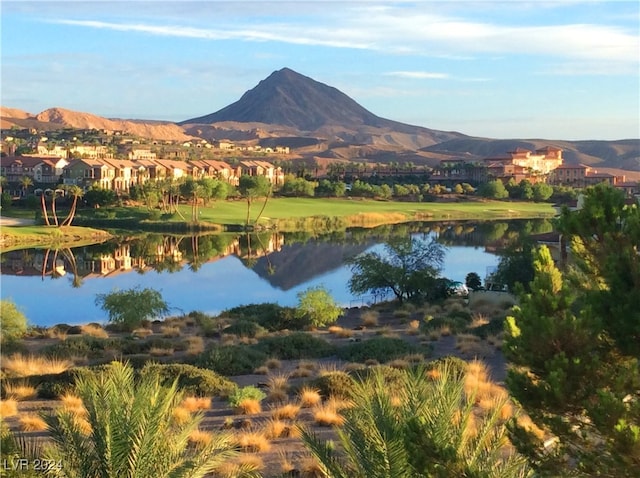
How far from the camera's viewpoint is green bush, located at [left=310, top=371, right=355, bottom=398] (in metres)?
Answer: 14.3

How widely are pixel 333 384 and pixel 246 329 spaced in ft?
36.2

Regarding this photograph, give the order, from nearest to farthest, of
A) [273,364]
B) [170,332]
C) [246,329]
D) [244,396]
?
1. [244,396]
2. [273,364]
3. [170,332]
4. [246,329]

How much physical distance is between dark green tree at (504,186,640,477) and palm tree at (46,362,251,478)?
2851 millimetres

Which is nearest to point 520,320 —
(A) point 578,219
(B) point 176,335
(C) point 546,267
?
(C) point 546,267

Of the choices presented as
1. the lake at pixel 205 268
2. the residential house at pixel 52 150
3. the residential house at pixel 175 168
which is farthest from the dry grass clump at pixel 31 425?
the residential house at pixel 52 150

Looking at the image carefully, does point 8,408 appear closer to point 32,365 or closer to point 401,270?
point 32,365

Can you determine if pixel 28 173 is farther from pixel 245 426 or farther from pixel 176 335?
pixel 245 426

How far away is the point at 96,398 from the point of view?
677 centimetres

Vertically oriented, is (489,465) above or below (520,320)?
below

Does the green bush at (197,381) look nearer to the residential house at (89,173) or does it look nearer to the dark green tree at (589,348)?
the dark green tree at (589,348)

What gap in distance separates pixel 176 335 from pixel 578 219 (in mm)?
20543

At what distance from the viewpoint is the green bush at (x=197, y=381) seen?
14789 mm

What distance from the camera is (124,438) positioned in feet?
20.8

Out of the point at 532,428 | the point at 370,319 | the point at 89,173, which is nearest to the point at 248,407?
the point at 532,428
